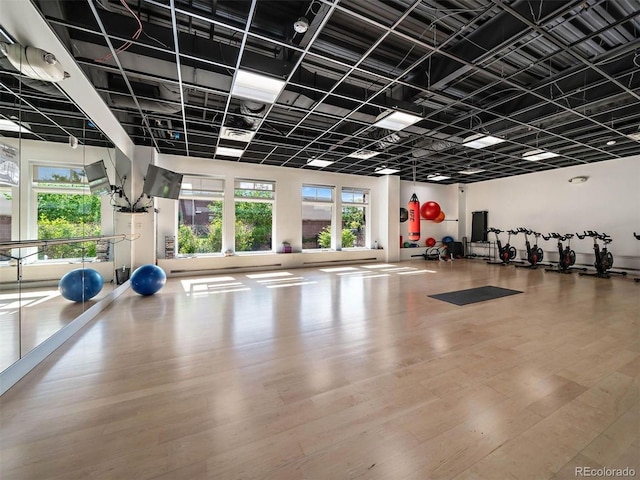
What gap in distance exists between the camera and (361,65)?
4.01 meters

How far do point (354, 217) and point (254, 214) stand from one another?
432 centimetres

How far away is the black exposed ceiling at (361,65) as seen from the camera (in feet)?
A: 10.4

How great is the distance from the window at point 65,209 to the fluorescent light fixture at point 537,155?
35.6ft

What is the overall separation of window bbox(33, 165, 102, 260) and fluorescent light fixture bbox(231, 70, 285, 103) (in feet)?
8.93

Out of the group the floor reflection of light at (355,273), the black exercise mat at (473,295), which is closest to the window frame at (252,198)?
the floor reflection of light at (355,273)

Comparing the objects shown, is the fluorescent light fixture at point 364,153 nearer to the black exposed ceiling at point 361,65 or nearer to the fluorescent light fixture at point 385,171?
the black exposed ceiling at point 361,65

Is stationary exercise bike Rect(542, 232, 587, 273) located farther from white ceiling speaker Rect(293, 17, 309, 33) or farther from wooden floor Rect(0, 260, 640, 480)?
white ceiling speaker Rect(293, 17, 309, 33)

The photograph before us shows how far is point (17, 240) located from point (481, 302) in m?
6.80

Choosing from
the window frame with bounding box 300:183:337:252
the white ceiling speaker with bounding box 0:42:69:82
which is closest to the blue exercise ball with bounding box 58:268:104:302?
the white ceiling speaker with bounding box 0:42:69:82

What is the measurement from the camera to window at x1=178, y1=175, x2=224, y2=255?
8727mm

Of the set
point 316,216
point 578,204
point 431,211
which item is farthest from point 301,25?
point 578,204

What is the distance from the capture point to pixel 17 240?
271 cm

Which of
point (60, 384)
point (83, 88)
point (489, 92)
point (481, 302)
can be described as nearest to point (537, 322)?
point (481, 302)

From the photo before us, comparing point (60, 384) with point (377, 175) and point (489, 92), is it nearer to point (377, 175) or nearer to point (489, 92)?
point (489, 92)
